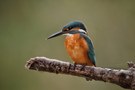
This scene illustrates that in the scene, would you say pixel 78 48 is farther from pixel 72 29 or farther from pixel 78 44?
pixel 72 29

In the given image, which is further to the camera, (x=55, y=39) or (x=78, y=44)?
(x=55, y=39)

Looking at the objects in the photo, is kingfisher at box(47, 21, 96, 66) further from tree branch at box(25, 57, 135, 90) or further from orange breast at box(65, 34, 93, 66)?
tree branch at box(25, 57, 135, 90)

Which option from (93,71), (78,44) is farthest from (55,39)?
(93,71)

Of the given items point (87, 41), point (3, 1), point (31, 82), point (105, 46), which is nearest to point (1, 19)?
point (3, 1)

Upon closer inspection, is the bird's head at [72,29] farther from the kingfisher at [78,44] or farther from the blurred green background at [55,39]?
the blurred green background at [55,39]

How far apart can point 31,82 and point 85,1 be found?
53.3 inches

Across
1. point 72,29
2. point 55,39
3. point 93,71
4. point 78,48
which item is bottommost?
point 93,71

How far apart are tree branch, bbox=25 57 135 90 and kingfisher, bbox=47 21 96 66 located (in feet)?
0.39

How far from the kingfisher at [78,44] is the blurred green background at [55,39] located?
2927mm

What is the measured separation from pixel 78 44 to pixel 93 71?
298 millimetres

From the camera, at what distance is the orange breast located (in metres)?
3.86

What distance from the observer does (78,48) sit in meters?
3.87

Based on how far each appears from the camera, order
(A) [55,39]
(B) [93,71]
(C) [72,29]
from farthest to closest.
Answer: (A) [55,39]
(C) [72,29]
(B) [93,71]

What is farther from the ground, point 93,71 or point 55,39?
point 55,39
